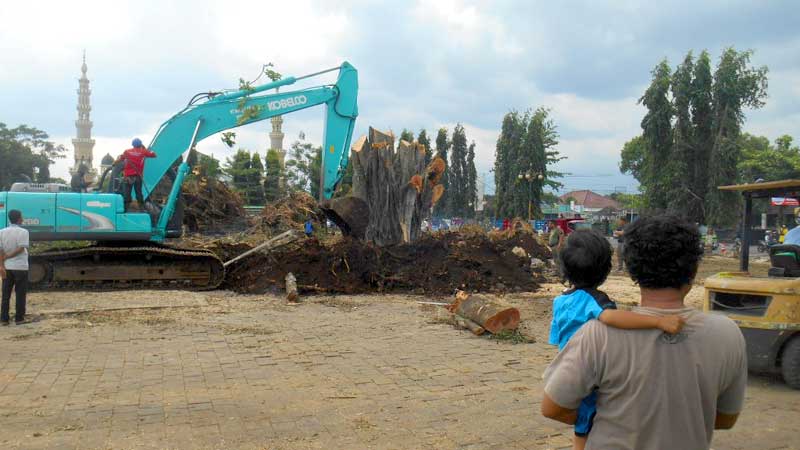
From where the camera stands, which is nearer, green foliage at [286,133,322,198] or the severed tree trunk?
the severed tree trunk

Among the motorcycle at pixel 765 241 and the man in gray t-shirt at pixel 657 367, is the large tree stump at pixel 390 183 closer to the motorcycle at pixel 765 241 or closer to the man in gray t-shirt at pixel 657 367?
the man in gray t-shirt at pixel 657 367

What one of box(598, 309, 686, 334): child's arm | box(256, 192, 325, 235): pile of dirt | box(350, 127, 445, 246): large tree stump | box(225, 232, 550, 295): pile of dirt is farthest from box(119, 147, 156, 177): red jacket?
box(598, 309, 686, 334): child's arm

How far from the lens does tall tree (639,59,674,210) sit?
28.9 m

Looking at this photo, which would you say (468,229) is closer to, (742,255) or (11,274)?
(742,255)

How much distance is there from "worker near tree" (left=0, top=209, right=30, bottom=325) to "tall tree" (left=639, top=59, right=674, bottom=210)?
2640 centimetres

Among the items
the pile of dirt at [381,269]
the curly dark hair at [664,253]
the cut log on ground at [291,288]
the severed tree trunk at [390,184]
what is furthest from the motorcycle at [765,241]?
the curly dark hair at [664,253]

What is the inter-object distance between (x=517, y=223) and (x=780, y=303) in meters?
15.9

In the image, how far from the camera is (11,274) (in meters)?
8.52

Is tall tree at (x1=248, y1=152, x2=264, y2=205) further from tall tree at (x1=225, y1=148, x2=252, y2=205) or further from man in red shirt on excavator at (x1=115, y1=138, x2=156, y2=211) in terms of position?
man in red shirt on excavator at (x1=115, y1=138, x2=156, y2=211)

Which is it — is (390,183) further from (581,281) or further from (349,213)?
(581,281)

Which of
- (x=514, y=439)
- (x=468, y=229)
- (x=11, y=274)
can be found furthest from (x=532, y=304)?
(x=11, y=274)

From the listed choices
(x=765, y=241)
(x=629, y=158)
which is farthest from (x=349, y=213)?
(x=629, y=158)

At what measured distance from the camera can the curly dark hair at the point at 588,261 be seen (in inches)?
108

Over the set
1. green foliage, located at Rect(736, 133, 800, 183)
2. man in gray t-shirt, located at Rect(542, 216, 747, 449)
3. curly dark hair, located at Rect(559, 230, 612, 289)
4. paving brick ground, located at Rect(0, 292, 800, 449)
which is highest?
green foliage, located at Rect(736, 133, 800, 183)
